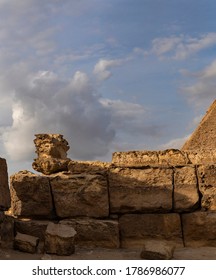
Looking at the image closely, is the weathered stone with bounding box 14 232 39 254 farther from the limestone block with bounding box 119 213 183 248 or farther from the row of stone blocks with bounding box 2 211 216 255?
the limestone block with bounding box 119 213 183 248

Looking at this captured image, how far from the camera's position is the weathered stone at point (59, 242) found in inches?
271

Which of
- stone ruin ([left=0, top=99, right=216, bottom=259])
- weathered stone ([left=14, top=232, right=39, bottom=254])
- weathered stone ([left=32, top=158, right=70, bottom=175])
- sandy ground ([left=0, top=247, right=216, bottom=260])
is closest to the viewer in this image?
sandy ground ([left=0, top=247, right=216, bottom=260])

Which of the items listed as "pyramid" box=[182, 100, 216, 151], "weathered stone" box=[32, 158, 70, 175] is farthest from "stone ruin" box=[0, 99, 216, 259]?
"pyramid" box=[182, 100, 216, 151]

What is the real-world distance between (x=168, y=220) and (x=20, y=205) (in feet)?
8.48

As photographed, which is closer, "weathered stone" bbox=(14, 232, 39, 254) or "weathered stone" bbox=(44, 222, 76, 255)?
"weathered stone" bbox=(44, 222, 76, 255)

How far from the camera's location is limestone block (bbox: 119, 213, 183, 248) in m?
7.92

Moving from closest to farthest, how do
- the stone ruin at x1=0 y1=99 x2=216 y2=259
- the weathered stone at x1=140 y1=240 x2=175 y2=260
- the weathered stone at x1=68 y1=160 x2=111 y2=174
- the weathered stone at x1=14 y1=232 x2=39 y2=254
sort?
1. the weathered stone at x1=140 y1=240 x2=175 y2=260
2. the weathered stone at x1=14 y1=232 x2=39 y2=254
3. the stone ruin at x1=0 y1=99 x2=216 y2=259
4. the weathered stone at x1=68 y1=160 x2=111 y2=174

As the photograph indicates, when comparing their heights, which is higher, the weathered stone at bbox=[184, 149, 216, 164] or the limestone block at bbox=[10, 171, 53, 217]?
the weathered stone at bbox=[184, 149, 216, 164]

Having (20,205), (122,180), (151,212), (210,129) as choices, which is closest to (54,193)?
(20,205)

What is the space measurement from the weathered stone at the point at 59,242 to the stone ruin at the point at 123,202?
0.69 meters

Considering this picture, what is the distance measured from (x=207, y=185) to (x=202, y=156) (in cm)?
65

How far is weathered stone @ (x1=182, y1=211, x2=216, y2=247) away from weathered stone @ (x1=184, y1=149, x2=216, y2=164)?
104 centimetres

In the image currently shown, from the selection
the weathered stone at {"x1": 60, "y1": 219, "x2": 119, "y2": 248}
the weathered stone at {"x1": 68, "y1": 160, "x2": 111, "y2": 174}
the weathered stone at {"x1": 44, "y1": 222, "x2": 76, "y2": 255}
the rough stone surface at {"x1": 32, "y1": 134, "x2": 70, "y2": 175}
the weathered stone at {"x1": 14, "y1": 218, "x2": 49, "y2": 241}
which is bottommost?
the weathered stone at {"x1": 44, "y1": 222, "x2": 76, "y2": 255}
